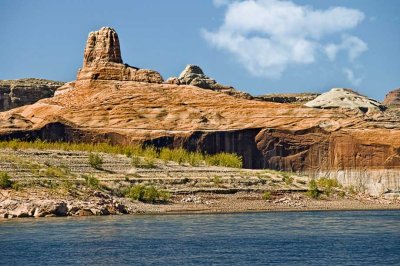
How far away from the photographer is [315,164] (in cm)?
8869

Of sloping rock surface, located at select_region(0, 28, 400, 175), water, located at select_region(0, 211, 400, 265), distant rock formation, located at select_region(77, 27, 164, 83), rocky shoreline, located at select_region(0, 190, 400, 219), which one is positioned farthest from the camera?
distant rock formation, located at select_region(77, 27, 164, 83)

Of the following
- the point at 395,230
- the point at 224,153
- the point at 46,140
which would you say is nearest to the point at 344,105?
the point at 224,153

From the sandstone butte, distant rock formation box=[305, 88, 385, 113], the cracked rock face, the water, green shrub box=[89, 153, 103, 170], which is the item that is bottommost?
the water

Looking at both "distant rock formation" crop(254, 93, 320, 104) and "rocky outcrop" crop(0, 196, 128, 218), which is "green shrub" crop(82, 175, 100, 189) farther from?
"distant rock formation" crop(254, 93, 320, 104)

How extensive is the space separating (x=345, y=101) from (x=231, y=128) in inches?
1583

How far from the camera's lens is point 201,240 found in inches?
1695

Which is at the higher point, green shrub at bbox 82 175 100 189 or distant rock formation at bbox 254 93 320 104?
distant rock formation at bbox 254 93 320 104

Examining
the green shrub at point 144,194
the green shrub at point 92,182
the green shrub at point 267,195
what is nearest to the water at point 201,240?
the green shrub at point 144,194

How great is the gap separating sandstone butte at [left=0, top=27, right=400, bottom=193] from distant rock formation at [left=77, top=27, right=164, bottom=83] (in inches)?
48.8

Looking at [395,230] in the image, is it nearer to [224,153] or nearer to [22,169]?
[22,169]

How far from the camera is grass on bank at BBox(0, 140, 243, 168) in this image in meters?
74.4

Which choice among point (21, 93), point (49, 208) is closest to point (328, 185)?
point (49, 208)

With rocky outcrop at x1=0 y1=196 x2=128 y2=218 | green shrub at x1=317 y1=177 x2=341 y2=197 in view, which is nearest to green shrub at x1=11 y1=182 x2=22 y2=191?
rocky outcrop at x1=0 y1=196 x2=128 y2=218

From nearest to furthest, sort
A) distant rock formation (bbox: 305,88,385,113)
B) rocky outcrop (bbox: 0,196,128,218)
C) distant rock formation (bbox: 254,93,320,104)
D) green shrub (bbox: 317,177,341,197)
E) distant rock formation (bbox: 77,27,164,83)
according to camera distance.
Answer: rocky outcrop (bbox: 0,196,128,218) → green shrub (bbox: 317,177,341,197) → distant rock formation (bbox: 77,27,164,83) → distant rock formation (bbox: 305,88,385,113) → distant rock formation (bbox: 254,93,320,104)
